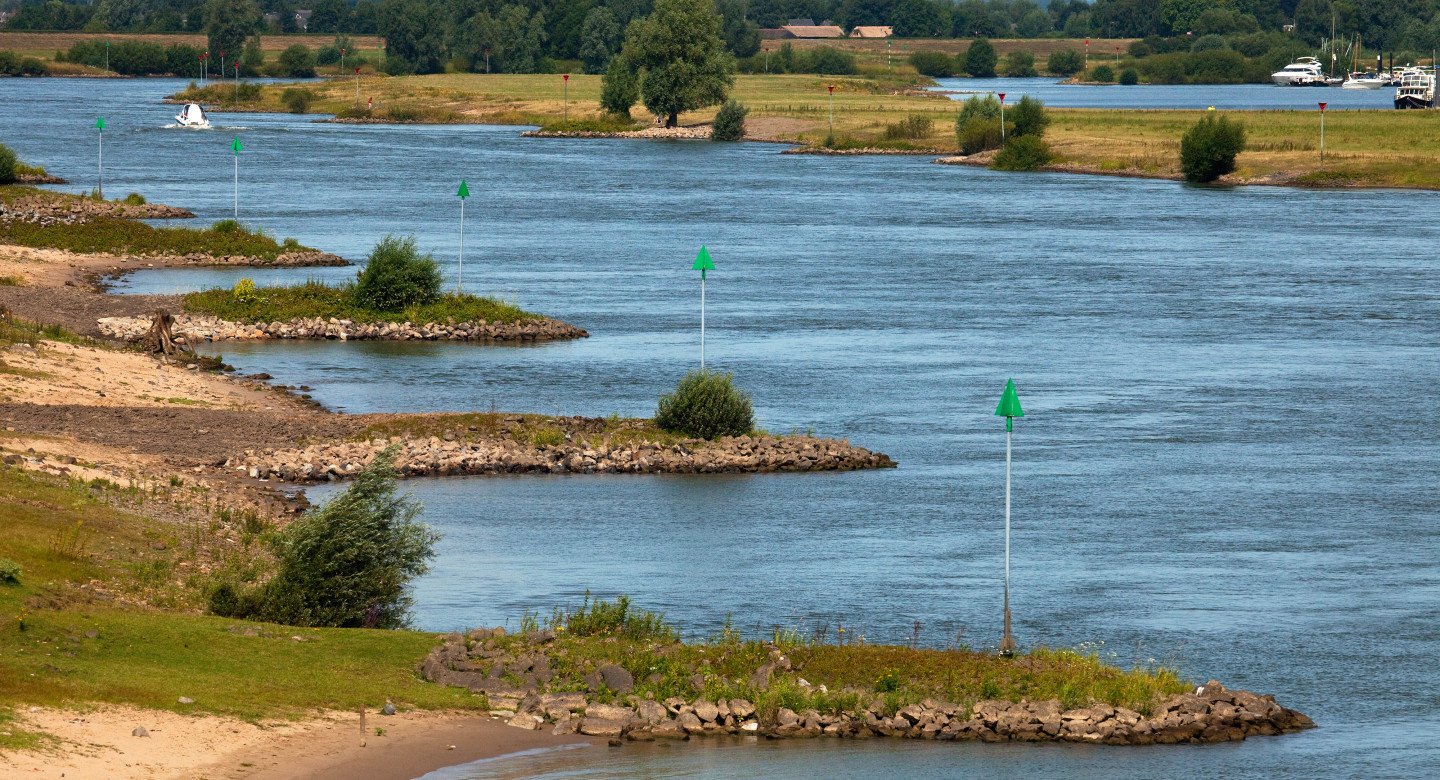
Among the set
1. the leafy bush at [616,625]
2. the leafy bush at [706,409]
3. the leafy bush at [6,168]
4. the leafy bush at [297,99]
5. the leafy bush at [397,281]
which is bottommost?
the leafy bush at [616,625]

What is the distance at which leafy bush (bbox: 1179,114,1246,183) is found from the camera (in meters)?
97.9

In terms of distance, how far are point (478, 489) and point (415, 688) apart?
11698 millimetres

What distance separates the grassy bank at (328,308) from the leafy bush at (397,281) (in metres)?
0.25

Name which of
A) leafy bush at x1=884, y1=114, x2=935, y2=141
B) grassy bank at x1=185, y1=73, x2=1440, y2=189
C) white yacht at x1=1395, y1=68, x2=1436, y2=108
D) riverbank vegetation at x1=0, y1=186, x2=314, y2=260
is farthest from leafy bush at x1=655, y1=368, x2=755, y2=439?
white yacht at x1=1395, y1=68, x2=1436, y2=108

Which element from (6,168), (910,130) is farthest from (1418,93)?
(6,168)

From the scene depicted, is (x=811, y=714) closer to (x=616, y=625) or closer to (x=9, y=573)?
(x=616, y=625)

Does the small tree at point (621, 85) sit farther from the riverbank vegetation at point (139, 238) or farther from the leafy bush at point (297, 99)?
the riverbank vegetation at point (139, 238)

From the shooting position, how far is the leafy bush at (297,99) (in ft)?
608

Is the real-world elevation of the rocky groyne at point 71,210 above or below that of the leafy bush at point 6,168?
below

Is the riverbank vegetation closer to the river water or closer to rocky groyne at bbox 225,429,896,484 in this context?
the river water

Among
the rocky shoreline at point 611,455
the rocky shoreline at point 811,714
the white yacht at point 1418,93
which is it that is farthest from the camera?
the white yacht at point 1418,93

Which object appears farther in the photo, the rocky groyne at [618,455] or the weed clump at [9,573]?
the rocky groyne at [618,455]

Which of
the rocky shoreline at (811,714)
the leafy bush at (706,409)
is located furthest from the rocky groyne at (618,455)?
the rocky shoreline at (811,714)

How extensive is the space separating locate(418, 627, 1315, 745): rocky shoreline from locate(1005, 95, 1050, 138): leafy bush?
102535mm
